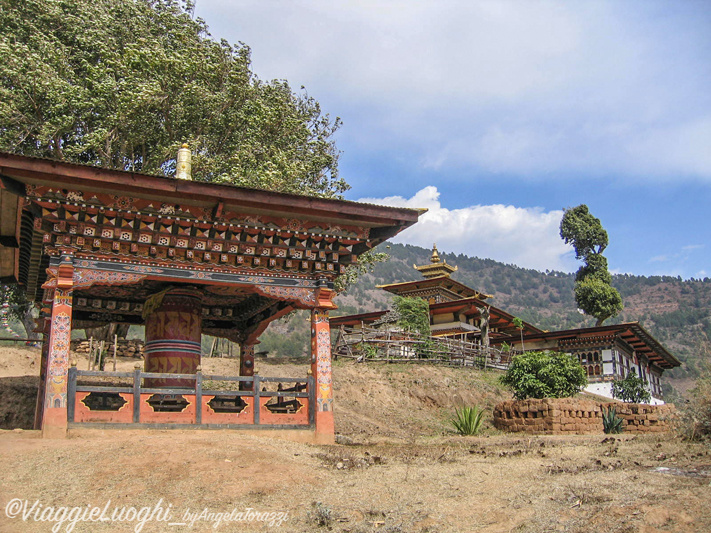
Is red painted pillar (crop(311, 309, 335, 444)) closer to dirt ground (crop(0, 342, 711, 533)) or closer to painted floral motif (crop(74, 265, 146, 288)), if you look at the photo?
dirt ground (crop(0, 342, 711, 533))

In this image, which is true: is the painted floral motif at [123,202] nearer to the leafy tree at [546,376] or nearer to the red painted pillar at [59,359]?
the red painted pillar at [59,359]

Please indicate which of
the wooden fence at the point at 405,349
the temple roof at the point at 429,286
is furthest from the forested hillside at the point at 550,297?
the wooden fence at the point at 405,349

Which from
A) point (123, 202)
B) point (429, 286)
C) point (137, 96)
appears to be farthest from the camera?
point (429, 286)

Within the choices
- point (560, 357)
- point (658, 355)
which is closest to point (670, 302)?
point (658, 355)

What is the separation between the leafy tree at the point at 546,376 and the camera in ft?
62.3

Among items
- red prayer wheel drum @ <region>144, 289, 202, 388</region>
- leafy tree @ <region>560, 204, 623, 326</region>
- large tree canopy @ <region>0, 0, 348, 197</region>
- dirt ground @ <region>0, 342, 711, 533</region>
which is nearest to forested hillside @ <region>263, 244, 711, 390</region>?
leafy tree @ <region>560, 204, 623, 326</region>

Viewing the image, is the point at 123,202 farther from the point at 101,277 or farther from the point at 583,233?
the point at 583,233

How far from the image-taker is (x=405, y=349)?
30828mm

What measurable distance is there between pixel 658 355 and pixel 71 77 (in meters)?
43.9

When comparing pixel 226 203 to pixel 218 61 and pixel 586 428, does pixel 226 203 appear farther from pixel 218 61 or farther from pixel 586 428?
pixel 218 61

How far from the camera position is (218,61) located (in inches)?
994

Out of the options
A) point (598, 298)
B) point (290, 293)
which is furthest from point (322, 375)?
point (598, 298)

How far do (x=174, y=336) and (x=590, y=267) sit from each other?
40623 millimetres

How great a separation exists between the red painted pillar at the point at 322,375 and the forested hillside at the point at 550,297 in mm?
66942
